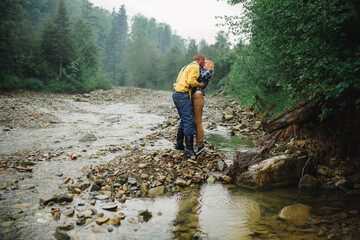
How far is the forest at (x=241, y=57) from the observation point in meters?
3.43

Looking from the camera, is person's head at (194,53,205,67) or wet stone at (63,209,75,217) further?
person's head at (194,53,205,67)

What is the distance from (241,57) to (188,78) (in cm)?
712

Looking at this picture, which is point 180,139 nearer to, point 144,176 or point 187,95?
point 187,95

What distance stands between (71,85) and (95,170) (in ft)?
104

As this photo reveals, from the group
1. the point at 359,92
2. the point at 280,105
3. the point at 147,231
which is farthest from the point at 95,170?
the point at 280,105

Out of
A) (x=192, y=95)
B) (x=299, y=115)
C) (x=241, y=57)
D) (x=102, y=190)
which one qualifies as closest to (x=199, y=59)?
(x=192, y=95)

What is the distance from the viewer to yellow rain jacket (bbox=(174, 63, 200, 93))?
5.37m

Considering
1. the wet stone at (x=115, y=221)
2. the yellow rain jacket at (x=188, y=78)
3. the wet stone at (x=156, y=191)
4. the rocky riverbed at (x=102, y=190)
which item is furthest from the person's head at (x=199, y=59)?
the wet stone at (x=115, y=221)

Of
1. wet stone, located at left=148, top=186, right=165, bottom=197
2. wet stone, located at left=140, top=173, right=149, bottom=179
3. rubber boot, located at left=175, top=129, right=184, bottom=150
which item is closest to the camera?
wet stone, located at left=148, top=186, right=165, bottom=197

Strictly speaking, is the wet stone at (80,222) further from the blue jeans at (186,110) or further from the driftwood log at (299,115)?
the driftwood log at (299,115)

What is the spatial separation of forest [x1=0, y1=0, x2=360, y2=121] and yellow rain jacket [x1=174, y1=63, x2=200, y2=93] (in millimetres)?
1852

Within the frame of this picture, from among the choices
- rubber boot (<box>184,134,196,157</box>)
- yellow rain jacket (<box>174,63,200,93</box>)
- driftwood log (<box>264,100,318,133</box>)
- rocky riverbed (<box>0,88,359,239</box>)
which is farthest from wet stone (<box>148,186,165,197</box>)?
driftwood log (<box>264,100,318,133</box>)

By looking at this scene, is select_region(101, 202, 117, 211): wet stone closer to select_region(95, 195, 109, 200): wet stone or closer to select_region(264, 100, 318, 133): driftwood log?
select_region(95, 195, 109, 200): wet stone

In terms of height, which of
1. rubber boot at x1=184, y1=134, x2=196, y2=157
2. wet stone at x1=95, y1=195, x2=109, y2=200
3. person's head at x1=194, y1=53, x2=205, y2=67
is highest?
person's head at x1=194, y1=53, x2=205, y2=67
